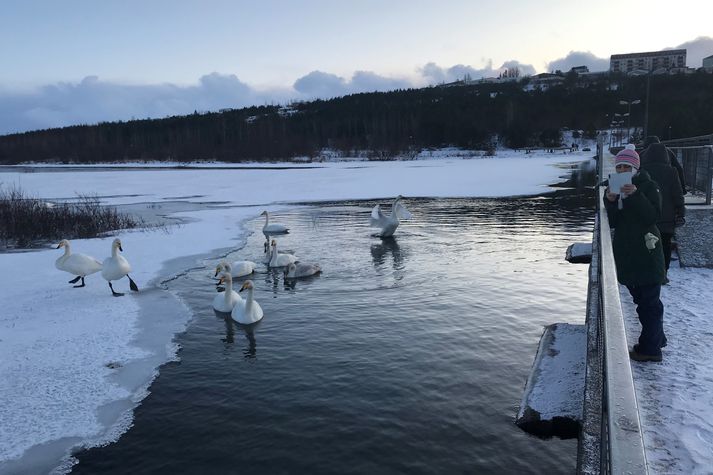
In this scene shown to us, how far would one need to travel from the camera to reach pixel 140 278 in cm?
1287

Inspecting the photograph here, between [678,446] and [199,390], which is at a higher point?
[678,446]

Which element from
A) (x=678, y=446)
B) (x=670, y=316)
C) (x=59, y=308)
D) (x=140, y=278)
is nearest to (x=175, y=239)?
(x=140, y=278)

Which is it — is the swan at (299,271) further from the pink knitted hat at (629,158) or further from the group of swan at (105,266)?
the pink knitted hat at (629,158)

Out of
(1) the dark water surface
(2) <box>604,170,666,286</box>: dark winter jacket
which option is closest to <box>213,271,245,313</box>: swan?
(1) the dark water surface

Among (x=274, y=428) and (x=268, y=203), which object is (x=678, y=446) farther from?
(x=268, y=203)

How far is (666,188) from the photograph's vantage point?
25.9ft

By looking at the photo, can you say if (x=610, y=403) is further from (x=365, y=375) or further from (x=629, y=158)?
(x=365, y=375)

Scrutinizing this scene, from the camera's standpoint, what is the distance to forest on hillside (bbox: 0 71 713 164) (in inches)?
4951

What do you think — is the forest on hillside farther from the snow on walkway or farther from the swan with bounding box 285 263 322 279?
the snow on walkway

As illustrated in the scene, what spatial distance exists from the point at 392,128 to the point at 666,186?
142 metres

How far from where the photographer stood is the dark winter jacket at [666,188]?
7.91m

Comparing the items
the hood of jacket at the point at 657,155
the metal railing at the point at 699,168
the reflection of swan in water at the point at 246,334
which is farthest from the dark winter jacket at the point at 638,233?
the metal railing at the point at 699,168

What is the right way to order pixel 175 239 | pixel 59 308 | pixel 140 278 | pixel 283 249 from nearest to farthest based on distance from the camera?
pixel 59 308
pixel 140 278
pixel 283 249
pixel 175 239

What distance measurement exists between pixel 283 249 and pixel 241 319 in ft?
23.4
